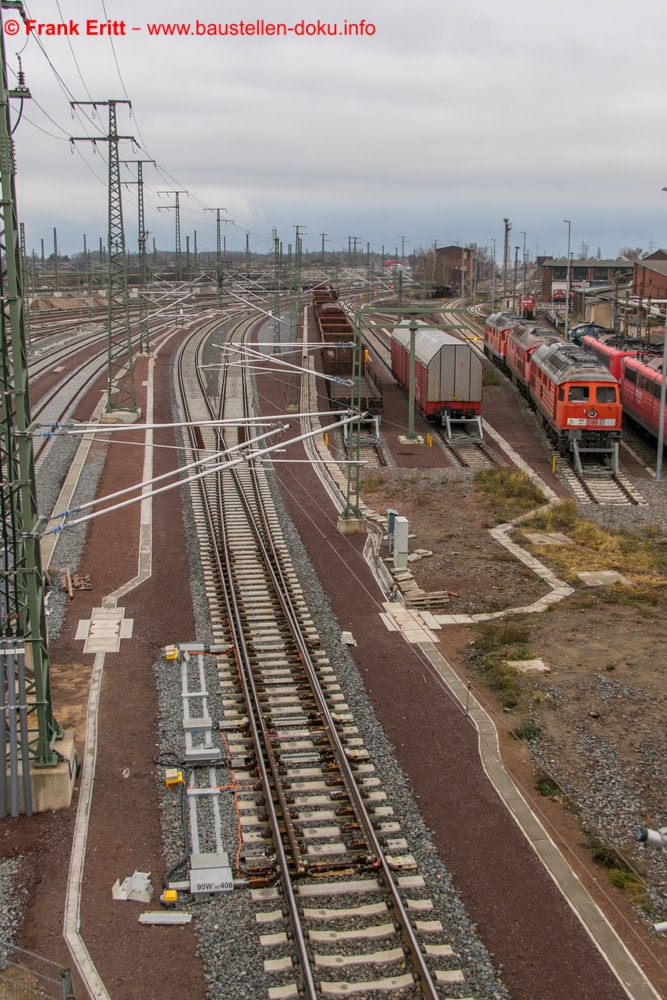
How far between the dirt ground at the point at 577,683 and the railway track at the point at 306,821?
2.83 metres

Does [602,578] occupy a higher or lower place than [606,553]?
lower

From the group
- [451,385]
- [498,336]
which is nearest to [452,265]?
[498,336]

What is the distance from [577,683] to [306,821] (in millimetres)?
6947

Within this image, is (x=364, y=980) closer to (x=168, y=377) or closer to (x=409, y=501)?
(x=409, y=501)

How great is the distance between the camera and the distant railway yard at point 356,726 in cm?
1108

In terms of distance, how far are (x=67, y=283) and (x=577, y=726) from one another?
13546cm

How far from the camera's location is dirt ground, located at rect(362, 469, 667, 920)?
13812 millimetres

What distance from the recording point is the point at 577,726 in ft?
54.1

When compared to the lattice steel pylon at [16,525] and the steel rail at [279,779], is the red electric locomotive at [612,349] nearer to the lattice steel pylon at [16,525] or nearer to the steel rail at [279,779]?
the steel rail at [279,779]

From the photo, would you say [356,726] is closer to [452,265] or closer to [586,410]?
[586,410]

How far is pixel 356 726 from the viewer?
16.4 metres

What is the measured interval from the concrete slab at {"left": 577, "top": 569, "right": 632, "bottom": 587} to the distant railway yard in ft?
0.27

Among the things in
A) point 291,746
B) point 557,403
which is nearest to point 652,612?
point 291,746

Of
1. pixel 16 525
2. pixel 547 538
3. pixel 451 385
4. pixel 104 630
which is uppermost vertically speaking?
pixel 451 385
